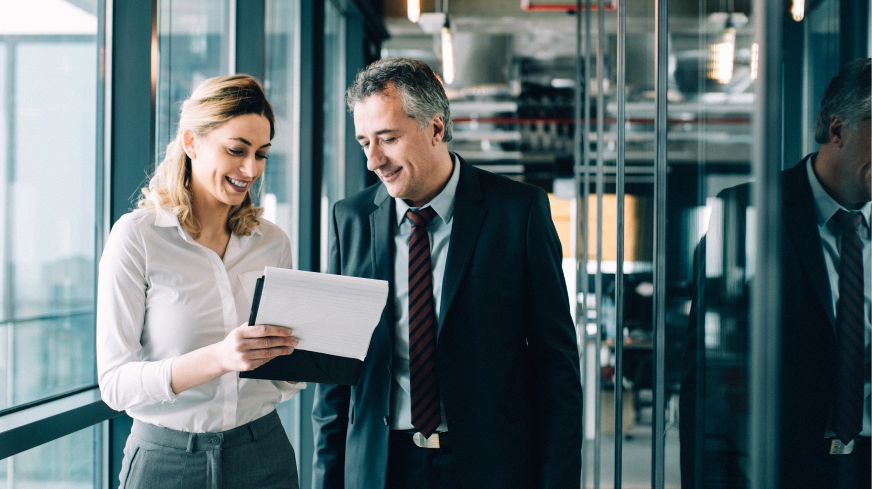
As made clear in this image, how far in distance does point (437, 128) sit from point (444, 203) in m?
0.20

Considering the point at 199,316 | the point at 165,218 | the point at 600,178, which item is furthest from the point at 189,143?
the point at 600,178

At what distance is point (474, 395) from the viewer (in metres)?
1.43

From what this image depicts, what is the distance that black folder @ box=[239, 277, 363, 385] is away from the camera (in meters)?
1.33

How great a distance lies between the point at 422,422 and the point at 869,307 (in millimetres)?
987

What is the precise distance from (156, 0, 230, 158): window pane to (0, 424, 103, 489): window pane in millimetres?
999

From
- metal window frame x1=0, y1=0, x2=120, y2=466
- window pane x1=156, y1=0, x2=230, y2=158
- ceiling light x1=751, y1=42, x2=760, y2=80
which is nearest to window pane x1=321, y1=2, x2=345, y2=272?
window pane x1=156, y1=0, x2=230, y2=158

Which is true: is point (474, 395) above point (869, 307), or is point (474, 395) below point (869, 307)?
below

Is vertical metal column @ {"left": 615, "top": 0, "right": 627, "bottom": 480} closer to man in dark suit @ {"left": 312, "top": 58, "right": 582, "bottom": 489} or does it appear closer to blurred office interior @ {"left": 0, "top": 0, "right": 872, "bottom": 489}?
blurred office interior @ {"left": 0, "top": 0, "right": 872, "bottom": 489}

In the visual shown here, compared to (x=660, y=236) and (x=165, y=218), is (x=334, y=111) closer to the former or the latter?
(x=165, y=218)

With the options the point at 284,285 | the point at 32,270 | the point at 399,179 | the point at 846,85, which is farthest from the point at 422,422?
the point at 32,270

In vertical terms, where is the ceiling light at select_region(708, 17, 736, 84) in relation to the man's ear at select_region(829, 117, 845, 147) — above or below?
above

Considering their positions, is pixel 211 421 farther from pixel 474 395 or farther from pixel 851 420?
pixel 851 420

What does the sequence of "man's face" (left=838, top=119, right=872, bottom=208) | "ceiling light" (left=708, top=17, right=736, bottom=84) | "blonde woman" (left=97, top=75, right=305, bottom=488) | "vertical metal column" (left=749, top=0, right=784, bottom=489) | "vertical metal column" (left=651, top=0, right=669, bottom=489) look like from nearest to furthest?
"man's face" (left=838, top=119, right=872, bottom=208) → "vertical metal column" (left=749, top=0, right=784, bottom=489) → "ceiling light" (left=708, top=17, right=736, bottom=84) → "blonde woman" (left=97, top=75, right=305, bottom=488) → "vertical metal column" (left=651, top=0, right=669, bottom=489)

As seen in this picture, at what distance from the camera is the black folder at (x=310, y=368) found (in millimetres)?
1329
